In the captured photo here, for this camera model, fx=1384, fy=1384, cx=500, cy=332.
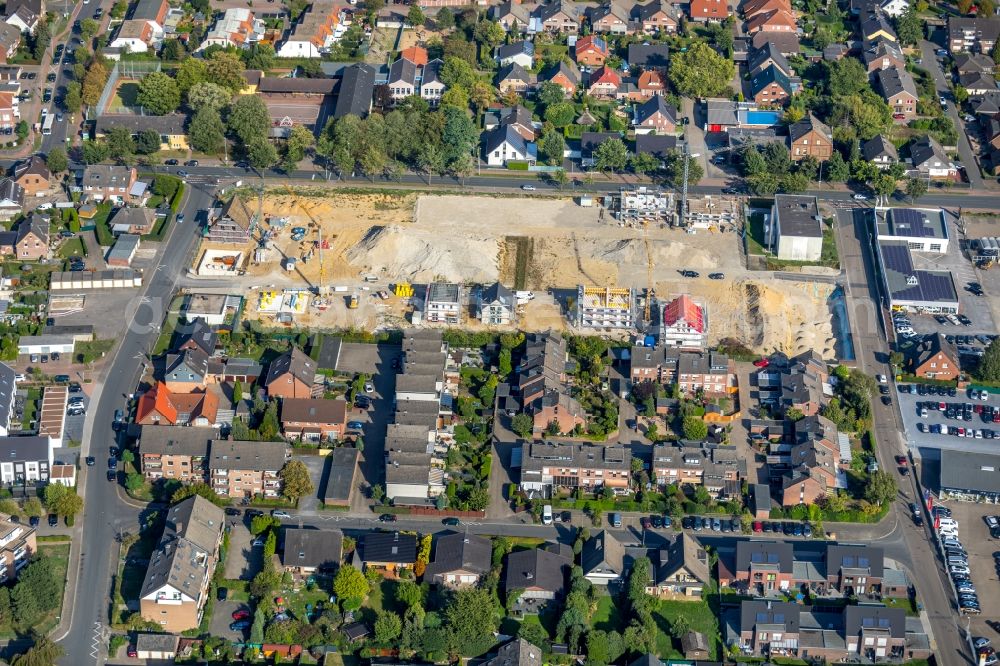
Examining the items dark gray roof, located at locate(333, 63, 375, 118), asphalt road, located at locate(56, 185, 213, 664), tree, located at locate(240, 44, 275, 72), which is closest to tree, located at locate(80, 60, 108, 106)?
tree, located at locate(240, 44, 275, 72)

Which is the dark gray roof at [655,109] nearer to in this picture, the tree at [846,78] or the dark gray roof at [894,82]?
the tree at [846,78]

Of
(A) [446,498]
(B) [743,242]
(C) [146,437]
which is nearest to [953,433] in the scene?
(B) [743,242]

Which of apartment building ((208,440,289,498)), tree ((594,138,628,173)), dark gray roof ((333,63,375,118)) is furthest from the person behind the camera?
dark gray roof ((333,63,375,118))

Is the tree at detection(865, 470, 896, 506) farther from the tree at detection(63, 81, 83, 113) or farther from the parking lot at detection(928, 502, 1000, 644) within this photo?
the tree at detection(63, 81, 83, 113)

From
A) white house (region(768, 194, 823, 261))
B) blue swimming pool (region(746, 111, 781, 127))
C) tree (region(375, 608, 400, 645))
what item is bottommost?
tree (region(375, 608, 400, 645))

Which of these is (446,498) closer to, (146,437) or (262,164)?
(146,437)

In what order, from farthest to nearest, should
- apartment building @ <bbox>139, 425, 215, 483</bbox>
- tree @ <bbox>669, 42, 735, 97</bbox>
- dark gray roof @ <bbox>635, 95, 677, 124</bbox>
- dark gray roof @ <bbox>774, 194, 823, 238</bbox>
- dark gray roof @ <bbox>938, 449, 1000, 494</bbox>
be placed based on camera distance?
tree @ <bbox>669, 42, 735, 97</bbox>
dark gray roof @ <bbox>635, 95, 677, 124</bbox>
dark gray roof @ <bbox>774, 194, 823, 238</bbox>
apartment building @ <bbox>139, 425, 215, 483</bbox>
dark gray roof @ <bbox>938, 449, 1000, 494</bbox>

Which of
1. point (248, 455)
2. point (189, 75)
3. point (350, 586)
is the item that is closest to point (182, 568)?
point (350, 586)
